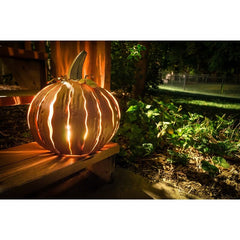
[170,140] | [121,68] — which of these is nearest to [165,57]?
[121,68]

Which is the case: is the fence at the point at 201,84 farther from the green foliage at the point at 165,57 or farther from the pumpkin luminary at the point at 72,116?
the pumpkin luminary at the point at 72,116

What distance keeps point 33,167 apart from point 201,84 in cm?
1549

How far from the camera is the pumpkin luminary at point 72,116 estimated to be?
119 cm

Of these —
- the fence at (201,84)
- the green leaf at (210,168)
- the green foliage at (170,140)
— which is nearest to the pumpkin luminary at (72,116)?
the green foliage at (170,140)

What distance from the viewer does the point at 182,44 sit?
5.12 m

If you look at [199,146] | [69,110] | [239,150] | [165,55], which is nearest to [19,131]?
[69,110]

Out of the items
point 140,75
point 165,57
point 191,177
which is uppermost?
point 165,57

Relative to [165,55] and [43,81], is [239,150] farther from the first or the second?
[165,55]

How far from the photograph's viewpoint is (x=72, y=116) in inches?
46.6

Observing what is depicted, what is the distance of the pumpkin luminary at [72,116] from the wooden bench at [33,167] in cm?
7

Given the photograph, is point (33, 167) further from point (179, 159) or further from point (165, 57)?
point (165, 57)

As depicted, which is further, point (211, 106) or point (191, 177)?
point (211, 106)
